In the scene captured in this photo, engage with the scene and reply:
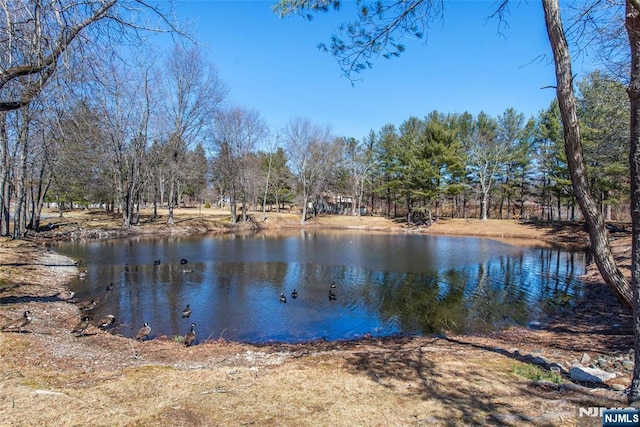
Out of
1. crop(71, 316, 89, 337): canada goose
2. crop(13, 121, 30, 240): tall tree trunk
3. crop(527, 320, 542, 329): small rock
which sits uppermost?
crop(13, 121, 30, 240): tall tree trunk

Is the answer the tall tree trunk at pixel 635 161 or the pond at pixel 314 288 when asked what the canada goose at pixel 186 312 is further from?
the tall tree trunk at pixel 635 161

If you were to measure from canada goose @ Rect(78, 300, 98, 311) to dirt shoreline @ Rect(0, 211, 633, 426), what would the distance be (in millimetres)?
1513

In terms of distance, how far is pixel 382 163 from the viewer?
171 ft

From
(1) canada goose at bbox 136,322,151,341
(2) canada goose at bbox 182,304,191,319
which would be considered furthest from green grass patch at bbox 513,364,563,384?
(2) canada goose at bbox 182,304,191,319

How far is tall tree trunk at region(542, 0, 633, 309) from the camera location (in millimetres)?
4469

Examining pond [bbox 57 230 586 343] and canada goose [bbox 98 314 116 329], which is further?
pond [bbox 57 230 586 343]

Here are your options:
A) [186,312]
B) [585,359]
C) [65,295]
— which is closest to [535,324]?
[585,359]

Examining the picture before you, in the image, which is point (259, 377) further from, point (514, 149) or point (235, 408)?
point (514, 149)

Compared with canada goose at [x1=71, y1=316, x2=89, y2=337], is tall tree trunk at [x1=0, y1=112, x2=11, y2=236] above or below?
above

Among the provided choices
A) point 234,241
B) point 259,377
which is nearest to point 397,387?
point 259,377

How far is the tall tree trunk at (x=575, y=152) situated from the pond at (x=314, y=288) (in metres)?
6.11

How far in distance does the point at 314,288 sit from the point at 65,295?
895 cm

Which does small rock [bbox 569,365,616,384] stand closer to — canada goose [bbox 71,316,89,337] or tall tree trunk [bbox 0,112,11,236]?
canada goose [bbox 71,316,89,337]

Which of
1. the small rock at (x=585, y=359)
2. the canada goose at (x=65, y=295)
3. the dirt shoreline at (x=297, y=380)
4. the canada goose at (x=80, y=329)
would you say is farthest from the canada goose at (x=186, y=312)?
the small rock at (x=585, y=359)
